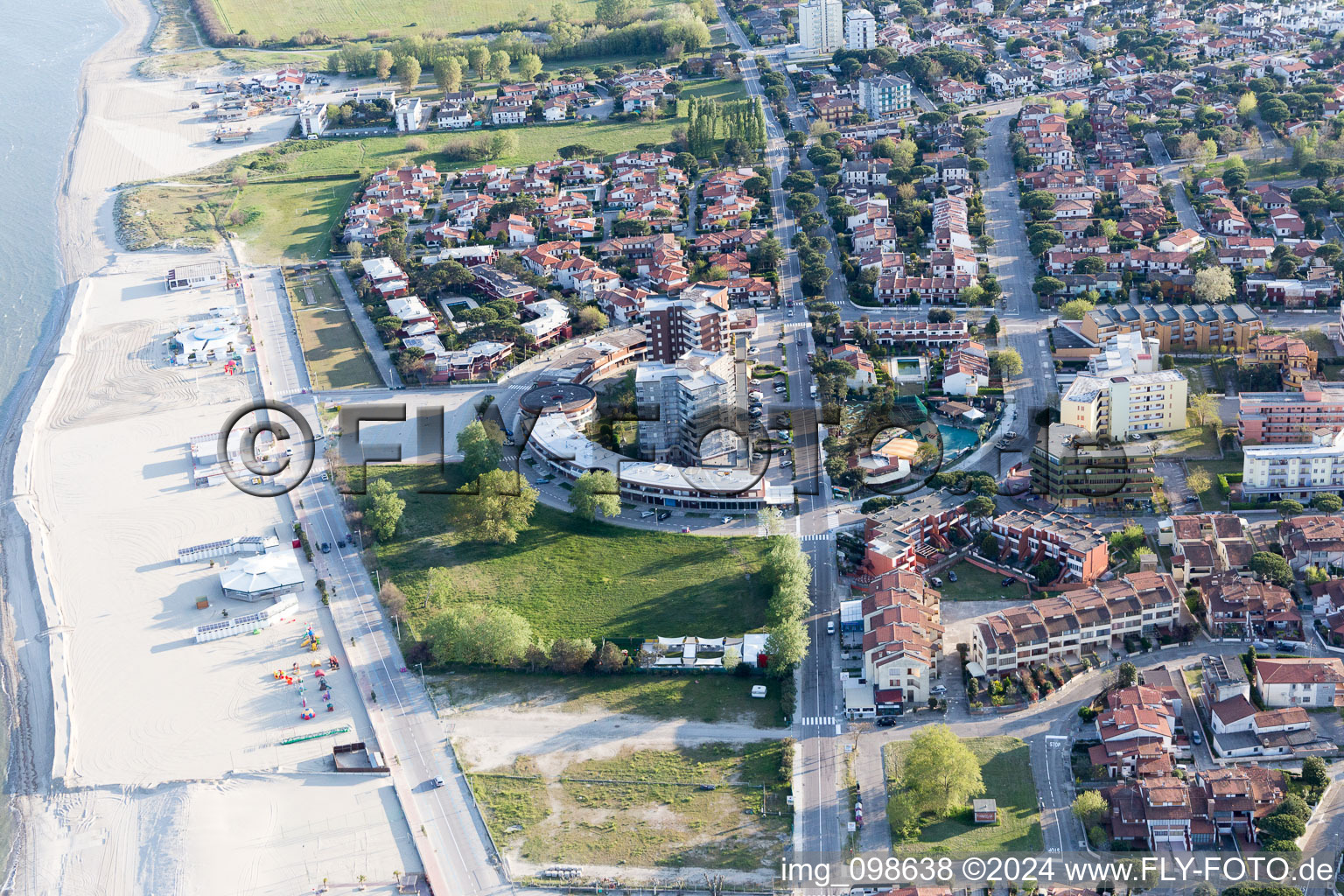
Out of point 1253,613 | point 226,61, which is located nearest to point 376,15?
point 226,61

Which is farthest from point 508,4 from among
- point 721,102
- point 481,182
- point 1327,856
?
point 1327,856

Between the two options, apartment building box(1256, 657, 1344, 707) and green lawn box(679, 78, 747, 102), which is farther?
green lawn box(679, 78, 747, 102)

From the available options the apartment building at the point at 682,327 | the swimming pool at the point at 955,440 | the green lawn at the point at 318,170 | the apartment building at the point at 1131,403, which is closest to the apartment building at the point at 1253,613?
the apartment building at the point at 1131,403

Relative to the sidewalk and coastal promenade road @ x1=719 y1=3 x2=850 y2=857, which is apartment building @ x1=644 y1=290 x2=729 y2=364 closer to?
coastal promenade road @ x1=719 y1=3 x2=850 y2=857

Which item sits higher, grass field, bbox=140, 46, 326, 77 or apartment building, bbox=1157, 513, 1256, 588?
grass field, bbox=140, 46, 326, 77

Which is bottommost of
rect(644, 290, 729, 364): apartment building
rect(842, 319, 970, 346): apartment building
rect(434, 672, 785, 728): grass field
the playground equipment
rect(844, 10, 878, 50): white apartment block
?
the playground equipment

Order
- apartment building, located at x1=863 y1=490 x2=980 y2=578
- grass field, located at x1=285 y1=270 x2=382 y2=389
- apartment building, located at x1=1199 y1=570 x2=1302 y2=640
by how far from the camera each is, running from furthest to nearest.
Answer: grass field, located at x1=285 y1=270 x2=382 y2=389, apartment building, located at x1=863 y1=490 x2=980 y2=578, apartment building, located at x1=1199 y1=570 x2=1302 y2=640

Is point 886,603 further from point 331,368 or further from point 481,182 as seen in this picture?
point 481,182

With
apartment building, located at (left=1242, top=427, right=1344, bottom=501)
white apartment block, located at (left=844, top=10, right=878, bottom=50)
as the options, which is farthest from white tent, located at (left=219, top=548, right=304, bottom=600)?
white apartment block, located at (left=844, top=10, right=878, bottom=50)
